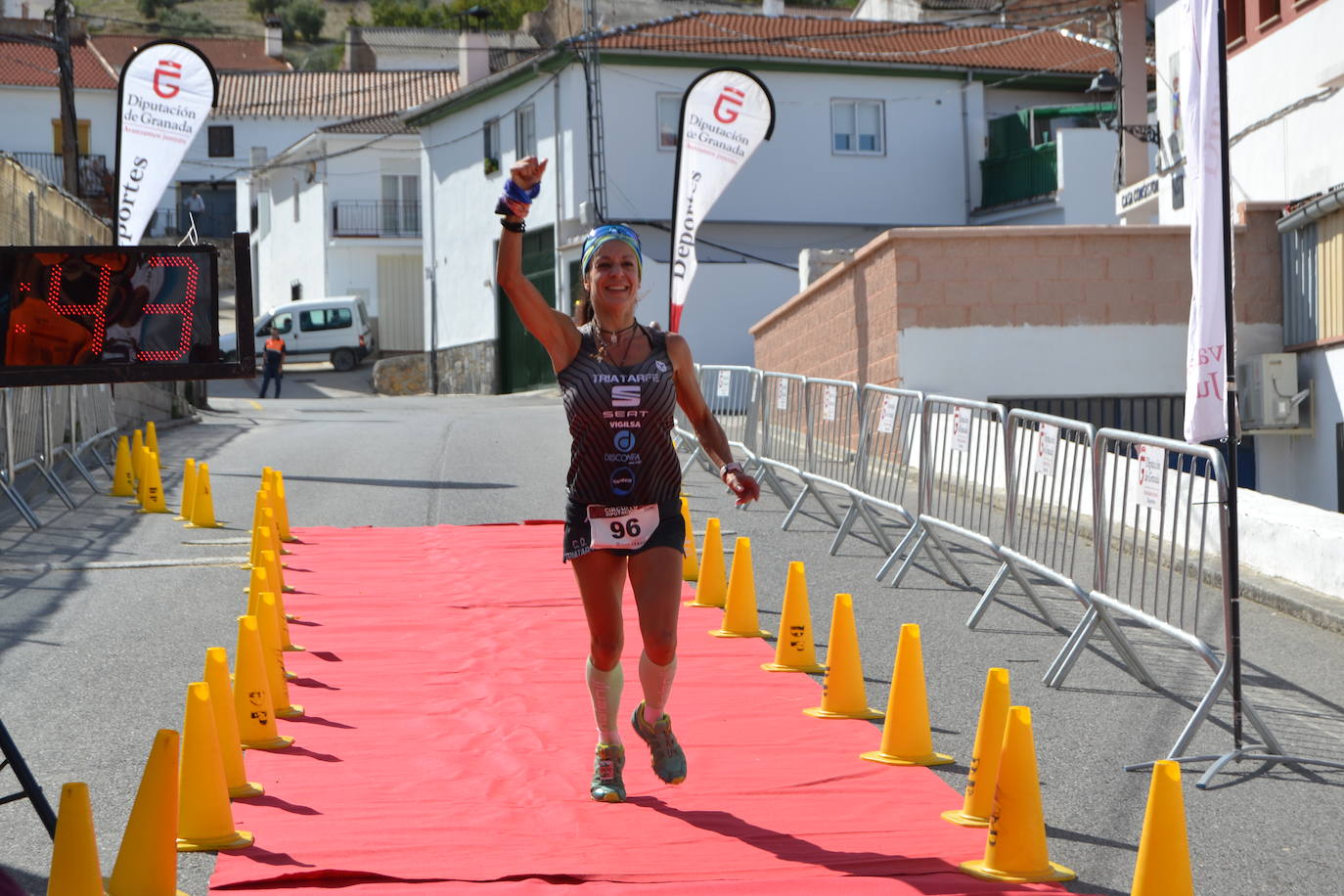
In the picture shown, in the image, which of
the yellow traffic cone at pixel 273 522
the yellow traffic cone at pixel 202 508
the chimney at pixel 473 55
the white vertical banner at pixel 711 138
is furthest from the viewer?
the chimney at pixel 473 55

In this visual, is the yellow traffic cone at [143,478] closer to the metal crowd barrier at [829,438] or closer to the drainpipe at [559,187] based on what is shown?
the metal crowd barrier at [829,438]

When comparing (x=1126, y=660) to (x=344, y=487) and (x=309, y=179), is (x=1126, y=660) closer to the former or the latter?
(x=344, y=487)

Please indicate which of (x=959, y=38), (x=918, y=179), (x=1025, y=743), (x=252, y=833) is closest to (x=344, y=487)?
(x=252, y=833)

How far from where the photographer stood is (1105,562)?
8.45m

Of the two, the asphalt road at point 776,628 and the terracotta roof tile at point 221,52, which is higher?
the terracotta roof tile at point 221,52

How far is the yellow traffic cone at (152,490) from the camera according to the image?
15406 mm

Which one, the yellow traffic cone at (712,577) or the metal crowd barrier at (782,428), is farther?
the metal crowd barrier at (782,428)

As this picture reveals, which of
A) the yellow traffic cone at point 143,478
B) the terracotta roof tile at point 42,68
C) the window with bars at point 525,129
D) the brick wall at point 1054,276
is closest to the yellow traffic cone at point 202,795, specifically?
the yellow traffic cone at point 143,478

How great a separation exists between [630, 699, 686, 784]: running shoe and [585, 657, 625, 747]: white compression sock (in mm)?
93

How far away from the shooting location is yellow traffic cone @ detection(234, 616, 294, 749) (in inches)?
279

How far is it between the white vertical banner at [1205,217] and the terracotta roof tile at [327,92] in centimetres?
5671

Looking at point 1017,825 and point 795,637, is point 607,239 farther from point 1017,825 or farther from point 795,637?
point 795,637

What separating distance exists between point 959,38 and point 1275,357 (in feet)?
81.9

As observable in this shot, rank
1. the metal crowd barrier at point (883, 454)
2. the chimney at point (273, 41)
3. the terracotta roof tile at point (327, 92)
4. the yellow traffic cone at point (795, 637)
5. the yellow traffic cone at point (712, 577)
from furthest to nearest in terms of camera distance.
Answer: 1. the chimney at point (273, 41)
2. the terracotta roof tile at point (327, 92)
3. the metal crowd barrier at point (883, 454)
4. the yellow traffic cone at point (712, 577)
5. the yellow traffic cone at point (795, 637)
